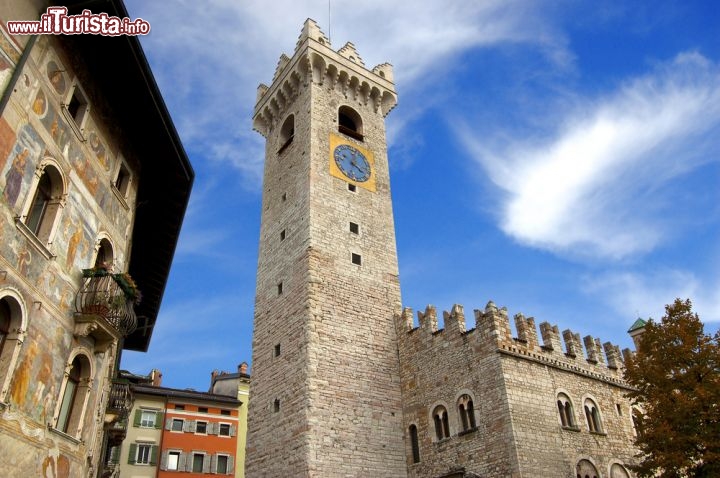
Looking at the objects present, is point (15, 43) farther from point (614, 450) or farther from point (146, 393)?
point (146, 393)

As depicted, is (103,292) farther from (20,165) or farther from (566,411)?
(566,411)

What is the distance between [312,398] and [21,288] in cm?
1149

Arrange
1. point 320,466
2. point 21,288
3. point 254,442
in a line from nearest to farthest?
point 21,288, point 320,466, point 254,442

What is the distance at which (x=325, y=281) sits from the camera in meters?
21.1

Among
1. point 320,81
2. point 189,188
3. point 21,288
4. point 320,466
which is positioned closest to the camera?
point 21,288

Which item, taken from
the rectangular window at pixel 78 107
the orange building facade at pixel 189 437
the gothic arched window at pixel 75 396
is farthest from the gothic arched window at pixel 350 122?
the orange building facade at pixel 189 437

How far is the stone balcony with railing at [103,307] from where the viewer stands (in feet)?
32.5

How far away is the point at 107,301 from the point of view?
33.4ft

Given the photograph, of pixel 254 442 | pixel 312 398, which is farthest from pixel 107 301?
pixel 254 442

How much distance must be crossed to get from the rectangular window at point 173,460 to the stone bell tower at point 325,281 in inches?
544

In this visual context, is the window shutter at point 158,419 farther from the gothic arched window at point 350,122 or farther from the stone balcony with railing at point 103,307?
the stone balcony with railing at point 103,307

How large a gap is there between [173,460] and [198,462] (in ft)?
4.75

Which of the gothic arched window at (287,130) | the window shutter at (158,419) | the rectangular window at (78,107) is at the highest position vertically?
the gothic arched window at (287,130)

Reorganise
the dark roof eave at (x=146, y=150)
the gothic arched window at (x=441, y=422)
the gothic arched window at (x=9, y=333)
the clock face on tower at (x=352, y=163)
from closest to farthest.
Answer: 1. the gothic arched window at (x=9, y=333)
2. the dark roof eave at (x=146, y=150)
3. the gothic arched window at (x=441, y=422)
4. the clock face on tower at (x=352, y=163)
